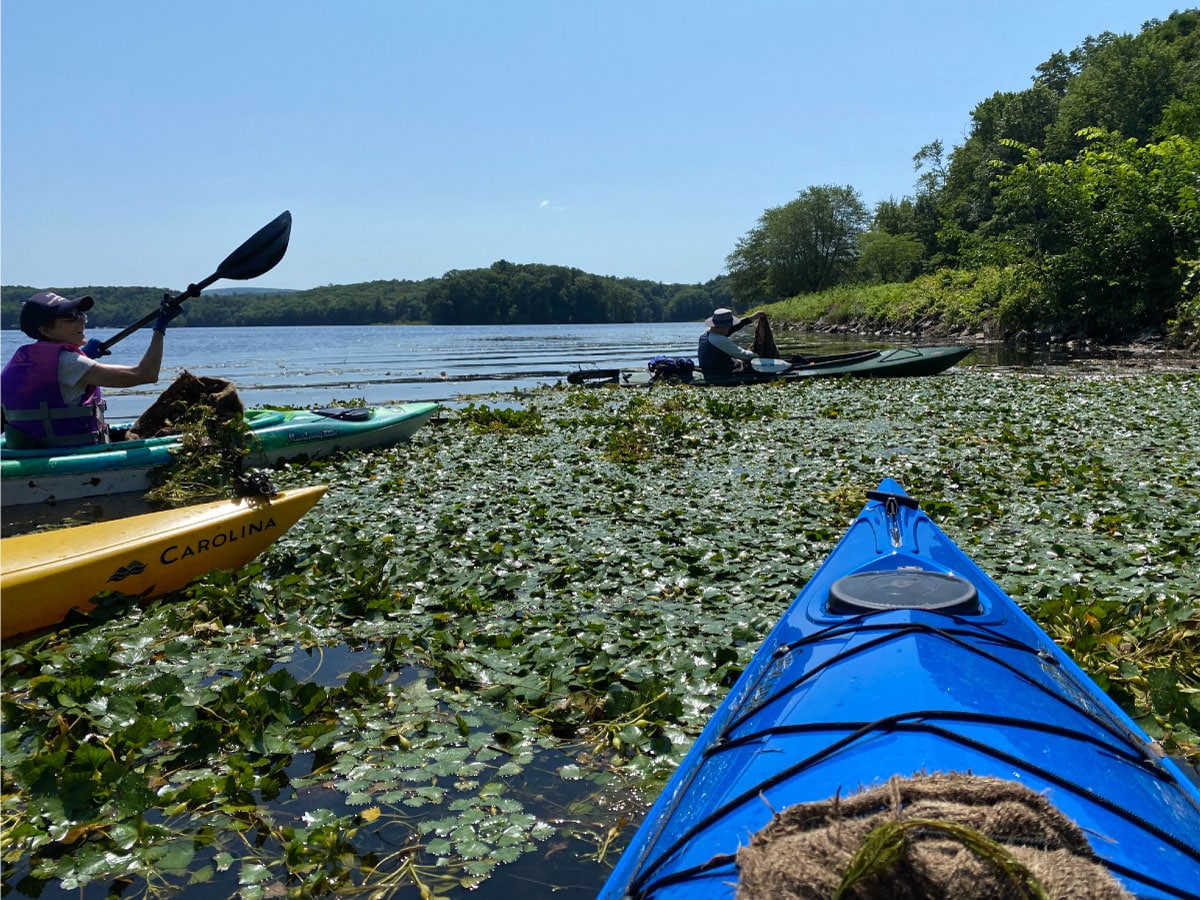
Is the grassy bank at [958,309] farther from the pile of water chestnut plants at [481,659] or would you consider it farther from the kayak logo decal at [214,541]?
the kayak logo decal at [214,541]

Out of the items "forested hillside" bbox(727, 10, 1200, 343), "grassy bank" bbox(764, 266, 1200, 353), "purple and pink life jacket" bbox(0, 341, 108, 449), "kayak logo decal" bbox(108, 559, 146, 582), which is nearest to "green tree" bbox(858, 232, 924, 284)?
"forested hillside" bbox(727, 10, 1200, 343)

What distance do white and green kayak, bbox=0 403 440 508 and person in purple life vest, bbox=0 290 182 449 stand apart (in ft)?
0.64

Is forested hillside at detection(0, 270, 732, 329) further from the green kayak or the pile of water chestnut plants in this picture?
the pile of water chestnut plants

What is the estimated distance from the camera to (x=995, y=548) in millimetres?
5035

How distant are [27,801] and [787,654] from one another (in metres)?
2.69

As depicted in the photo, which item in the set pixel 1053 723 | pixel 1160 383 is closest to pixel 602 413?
pixel 1160 383

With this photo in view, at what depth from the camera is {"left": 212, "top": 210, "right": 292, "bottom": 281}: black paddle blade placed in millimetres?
8422

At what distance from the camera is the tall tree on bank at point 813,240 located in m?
64.9

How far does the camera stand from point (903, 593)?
290 cm

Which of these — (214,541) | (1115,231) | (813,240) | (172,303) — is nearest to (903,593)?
(214,541)

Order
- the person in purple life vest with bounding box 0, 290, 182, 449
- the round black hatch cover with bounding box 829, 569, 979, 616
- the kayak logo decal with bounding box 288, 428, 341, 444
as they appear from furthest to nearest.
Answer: the kayak logo decal with bounding box 288, 428, 341, 444
the person in purple life vest with bounding box 0, 290, 182, 449
the round black hatch cover with bounding box 829, 569, 979, 616

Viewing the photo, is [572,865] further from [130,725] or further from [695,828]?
[130,725]

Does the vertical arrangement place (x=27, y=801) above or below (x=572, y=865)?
above

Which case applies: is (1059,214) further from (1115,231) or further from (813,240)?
(813,240)
